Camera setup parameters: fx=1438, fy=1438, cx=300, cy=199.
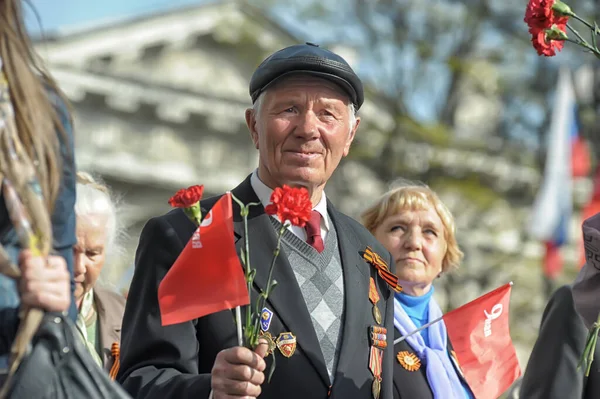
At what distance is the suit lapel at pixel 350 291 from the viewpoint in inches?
173

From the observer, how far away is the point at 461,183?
20250 millimetres

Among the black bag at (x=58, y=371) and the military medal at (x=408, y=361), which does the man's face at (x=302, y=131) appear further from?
the black bag at (x=58, y=371)

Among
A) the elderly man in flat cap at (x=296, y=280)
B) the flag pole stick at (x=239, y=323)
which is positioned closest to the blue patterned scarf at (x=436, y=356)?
the elderly man in flat cap at (x=296, y=280)

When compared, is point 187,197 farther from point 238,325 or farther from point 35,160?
point 35,160

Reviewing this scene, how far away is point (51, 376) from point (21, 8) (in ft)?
2.77

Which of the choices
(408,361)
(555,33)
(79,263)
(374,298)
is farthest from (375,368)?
(79,263)

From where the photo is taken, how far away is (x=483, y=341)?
6090mm

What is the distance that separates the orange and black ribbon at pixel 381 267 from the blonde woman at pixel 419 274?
0.73 metres

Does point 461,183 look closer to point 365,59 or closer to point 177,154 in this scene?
point 365,59

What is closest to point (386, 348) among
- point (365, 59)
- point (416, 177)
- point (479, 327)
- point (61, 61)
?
point (479, 327)

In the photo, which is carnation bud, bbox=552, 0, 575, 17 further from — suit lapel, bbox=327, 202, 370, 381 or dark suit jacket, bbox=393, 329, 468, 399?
dark suit jacket, bbox=393, 329, 468, 399

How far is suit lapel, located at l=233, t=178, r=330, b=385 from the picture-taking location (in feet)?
14.2

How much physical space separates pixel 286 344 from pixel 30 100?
1.37 m

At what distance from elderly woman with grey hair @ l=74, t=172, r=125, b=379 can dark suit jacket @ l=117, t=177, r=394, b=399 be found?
3.58 ft
